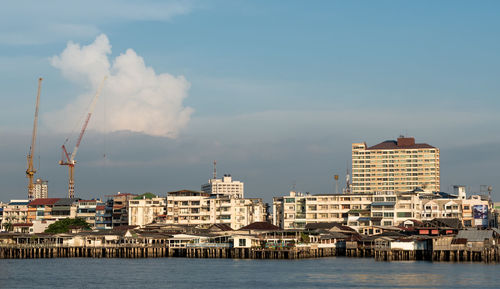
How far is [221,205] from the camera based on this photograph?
191375mm

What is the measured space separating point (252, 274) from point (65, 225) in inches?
3827

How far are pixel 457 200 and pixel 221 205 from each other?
177ft

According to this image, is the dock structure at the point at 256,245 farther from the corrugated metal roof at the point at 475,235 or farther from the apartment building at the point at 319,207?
the apartment building at the point at 319,207

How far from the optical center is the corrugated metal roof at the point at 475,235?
124 metres

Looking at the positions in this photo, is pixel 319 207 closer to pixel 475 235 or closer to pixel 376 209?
pixel 376 209

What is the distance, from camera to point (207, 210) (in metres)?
192

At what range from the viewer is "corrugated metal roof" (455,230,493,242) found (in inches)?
4889

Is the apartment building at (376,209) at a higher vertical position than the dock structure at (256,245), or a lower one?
higher

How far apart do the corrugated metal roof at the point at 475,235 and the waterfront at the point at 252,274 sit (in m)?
8.58

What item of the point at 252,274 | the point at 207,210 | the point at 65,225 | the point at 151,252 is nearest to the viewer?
the point at 252,274

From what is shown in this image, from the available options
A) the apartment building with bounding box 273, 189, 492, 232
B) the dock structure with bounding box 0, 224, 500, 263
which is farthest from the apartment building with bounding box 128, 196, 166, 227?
the apartment building with bounding box 273, 189, 492, 232

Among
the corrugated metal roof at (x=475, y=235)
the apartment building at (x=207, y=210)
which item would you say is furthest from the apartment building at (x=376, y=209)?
the corrugated metal roof at (x=475, y=235)

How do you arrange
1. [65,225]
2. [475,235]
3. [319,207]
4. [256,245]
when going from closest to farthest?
1. [475,235]
2. [256,245]
3. [319,207]
4. [65,225]

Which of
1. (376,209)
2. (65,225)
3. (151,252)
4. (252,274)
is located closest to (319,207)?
(376,209)
